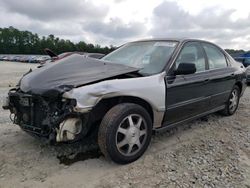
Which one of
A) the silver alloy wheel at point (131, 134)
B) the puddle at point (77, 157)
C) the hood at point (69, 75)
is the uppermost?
the hood at point (69, 75)

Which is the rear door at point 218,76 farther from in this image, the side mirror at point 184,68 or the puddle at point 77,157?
the puddle at point 77,157

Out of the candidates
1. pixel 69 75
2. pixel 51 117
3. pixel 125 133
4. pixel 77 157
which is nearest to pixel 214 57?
pixel 125 133

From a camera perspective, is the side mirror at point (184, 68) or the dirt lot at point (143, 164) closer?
the dirt lot at point (143, 164)

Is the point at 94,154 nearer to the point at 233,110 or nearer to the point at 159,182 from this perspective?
the point at 159,182

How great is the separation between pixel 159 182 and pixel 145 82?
1.22m

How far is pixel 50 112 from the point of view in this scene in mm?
3080

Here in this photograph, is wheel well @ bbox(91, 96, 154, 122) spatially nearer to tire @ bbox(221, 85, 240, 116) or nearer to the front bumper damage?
the front bumper damage

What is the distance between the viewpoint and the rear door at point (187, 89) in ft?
12.1

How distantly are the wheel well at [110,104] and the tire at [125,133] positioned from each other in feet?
0.37

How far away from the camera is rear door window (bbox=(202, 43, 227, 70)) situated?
459cm

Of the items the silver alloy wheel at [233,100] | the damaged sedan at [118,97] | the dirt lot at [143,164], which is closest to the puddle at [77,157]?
the dirt lot at [143,164]

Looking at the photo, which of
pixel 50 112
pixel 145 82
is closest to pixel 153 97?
pixel 145 82

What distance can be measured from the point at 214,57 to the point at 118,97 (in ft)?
7.81

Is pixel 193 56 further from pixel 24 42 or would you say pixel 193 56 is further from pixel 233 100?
pixel 24 42
